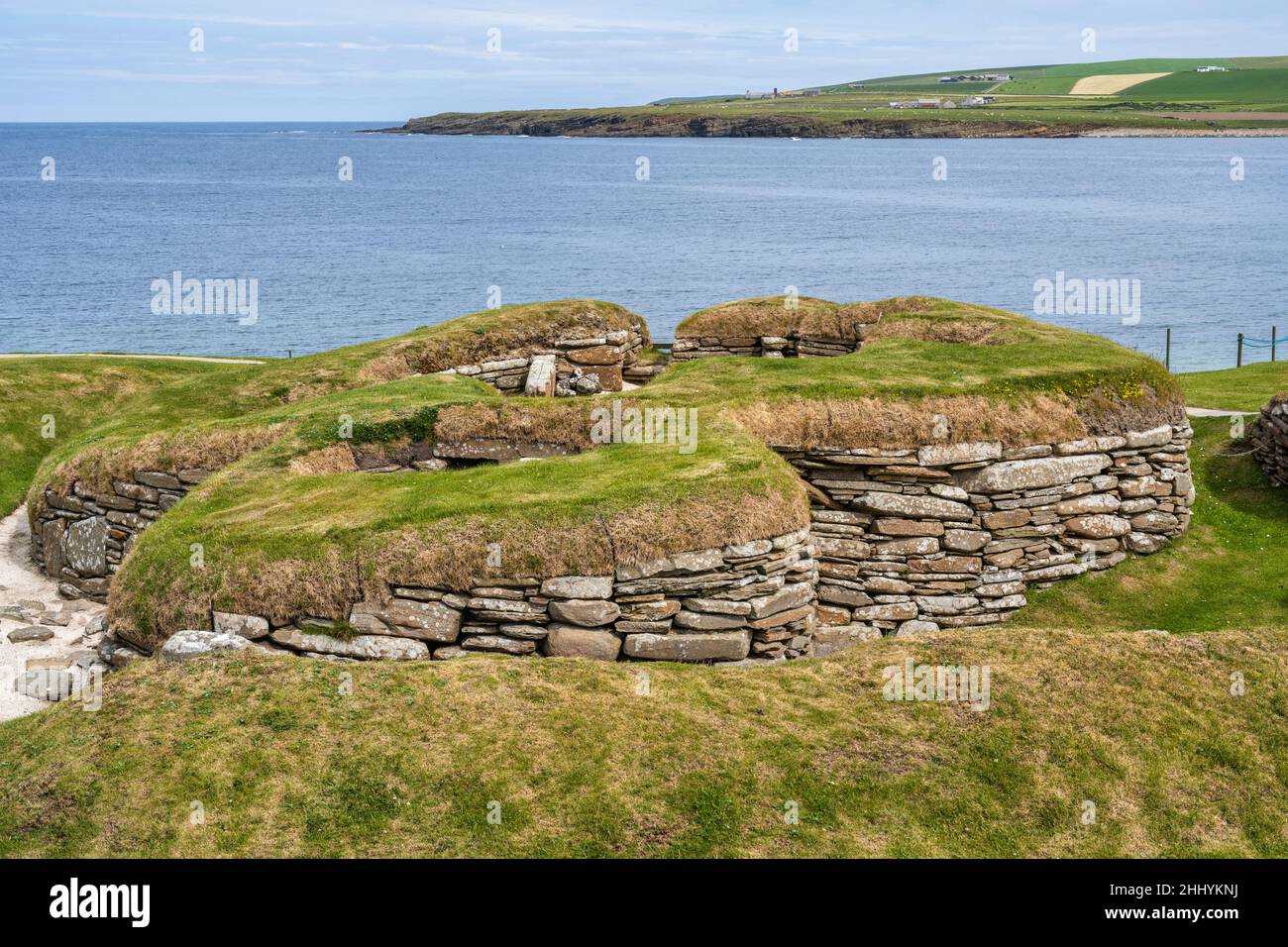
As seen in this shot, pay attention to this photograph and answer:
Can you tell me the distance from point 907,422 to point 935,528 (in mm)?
1929

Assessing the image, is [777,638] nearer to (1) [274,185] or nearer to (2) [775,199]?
(2) [775,199]

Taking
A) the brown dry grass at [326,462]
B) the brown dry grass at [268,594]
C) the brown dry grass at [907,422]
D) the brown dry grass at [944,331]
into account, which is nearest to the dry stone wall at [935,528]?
the brown dry grass at [907,422]

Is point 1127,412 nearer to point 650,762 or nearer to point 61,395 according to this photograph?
point 650,762

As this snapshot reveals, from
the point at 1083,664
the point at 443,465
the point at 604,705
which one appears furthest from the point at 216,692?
the point at 1083,664

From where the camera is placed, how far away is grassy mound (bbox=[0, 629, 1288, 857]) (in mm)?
10781

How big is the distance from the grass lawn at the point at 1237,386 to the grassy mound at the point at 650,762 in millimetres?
17205

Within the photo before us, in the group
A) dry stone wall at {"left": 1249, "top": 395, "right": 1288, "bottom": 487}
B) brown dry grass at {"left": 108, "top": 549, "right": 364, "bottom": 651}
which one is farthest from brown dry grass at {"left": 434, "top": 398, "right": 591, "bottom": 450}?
dry stone wall at {"left": 1249, "top": 395, "right": 1288, "bottom": 487}

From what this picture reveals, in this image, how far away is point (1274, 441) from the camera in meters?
23.2

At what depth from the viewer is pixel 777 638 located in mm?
15562

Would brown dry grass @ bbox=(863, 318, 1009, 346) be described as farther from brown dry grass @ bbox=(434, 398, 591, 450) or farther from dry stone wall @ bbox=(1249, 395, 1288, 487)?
brown dry grass @ bbox=(434, 398, 591, 450)

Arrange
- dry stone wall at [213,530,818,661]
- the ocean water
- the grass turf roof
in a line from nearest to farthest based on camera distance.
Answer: dry stone wall at [213,530,818,661] → the grass turf roof → the ocean water

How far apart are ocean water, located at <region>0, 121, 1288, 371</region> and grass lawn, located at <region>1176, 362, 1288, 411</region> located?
21990mm

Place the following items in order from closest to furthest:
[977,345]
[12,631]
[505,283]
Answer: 1. [12,631]
2. [977,345]
3. [505,283]
